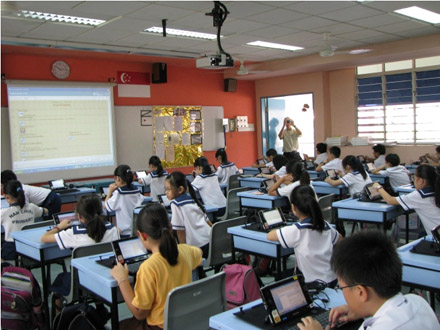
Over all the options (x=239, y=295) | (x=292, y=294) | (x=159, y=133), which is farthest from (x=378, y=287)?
(x=159, y=133)

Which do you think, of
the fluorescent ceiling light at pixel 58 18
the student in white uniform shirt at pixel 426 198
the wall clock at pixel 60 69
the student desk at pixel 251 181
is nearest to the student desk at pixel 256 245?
the student in white uniform shirt at pixel 426 198

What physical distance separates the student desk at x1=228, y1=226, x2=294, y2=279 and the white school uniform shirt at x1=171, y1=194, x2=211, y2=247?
0.27 m

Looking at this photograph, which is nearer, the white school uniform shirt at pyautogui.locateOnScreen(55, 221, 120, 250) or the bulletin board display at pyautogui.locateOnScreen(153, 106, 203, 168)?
the white school uniform shirt at pyautogui.locateOnScreen(55, 221, 120, 250)

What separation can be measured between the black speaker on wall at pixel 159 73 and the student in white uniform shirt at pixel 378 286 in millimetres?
7901

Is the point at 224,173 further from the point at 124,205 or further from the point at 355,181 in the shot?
the point at 124,205

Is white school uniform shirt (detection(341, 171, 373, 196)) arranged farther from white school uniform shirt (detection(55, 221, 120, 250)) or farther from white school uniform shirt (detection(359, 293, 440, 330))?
white school uniform shirt (detection(359, 293, 440, 330))

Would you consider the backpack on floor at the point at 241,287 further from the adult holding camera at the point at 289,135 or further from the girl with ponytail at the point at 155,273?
the adult holding camera at the point at 289,135

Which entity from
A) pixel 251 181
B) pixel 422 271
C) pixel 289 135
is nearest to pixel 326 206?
pixel 422 271

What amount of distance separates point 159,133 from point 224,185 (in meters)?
2.76

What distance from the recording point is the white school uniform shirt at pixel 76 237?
3.13 metres

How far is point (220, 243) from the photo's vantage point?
3.71 metres

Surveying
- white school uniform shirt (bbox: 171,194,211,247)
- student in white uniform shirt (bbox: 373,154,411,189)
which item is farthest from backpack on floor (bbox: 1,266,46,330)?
student in white uniform shirt (bbox: 373,154,411,189)

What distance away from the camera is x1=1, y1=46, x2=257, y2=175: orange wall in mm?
7328

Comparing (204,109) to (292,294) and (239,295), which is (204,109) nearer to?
(239,295)
